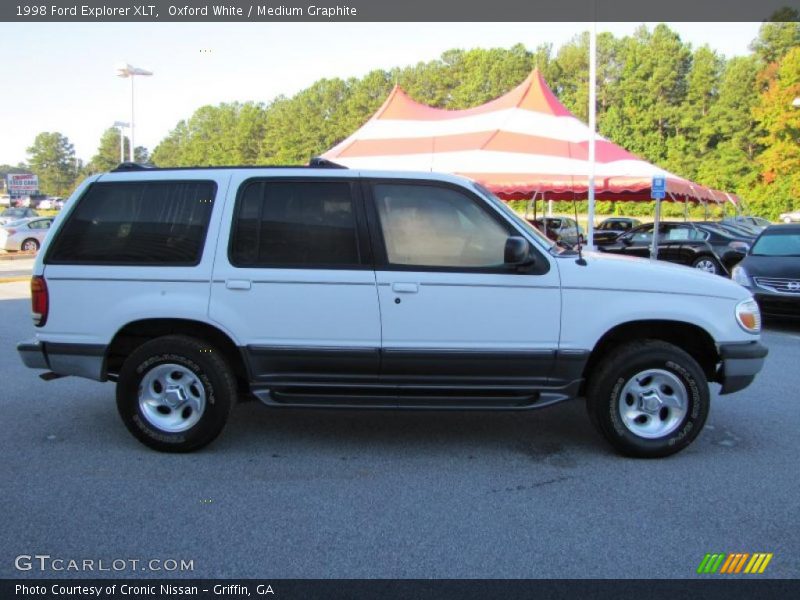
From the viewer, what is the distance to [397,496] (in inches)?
161

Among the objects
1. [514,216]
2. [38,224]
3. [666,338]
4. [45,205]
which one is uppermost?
[45,205]

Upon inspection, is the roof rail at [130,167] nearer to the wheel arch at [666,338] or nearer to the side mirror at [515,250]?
the side mirror at [515,250]

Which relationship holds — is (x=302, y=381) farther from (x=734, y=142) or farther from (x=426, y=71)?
(x=426, y=71)

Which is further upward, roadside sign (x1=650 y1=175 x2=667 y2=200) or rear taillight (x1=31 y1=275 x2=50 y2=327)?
roadside sign (x1=650 y1=175 x2=667 y2=200)

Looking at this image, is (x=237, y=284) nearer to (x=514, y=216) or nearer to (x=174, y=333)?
(x=174, y=333)

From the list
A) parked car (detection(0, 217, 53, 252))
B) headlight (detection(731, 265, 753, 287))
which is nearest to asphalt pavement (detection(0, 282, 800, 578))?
headlight (detection(731, 265, 753, 287))

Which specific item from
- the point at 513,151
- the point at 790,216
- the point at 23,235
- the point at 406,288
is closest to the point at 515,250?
the point at 406,288

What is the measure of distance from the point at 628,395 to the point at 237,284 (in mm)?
2705

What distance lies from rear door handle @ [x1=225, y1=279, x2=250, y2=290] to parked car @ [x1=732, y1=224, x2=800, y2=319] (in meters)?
8.48

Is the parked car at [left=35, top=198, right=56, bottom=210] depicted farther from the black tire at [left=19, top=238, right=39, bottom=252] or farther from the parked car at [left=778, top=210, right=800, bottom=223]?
the parked car at [left=778, top=210, right=800, bottom=223]

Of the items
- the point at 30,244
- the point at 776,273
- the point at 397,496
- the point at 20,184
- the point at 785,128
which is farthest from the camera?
the point at 785,128

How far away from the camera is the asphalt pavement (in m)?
3.35

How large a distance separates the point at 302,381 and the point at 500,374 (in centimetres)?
132

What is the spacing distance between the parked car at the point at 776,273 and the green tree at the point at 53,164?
129m
